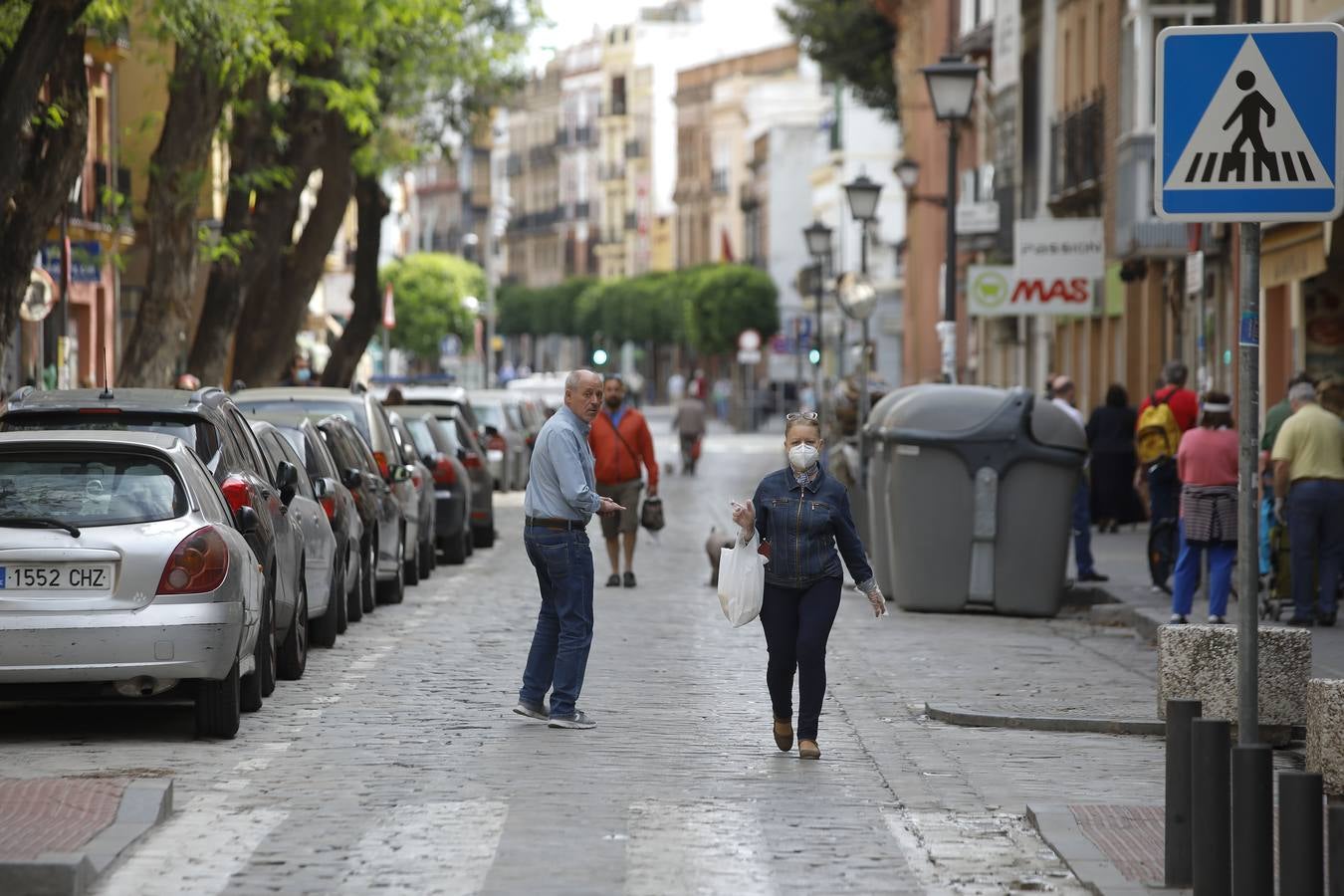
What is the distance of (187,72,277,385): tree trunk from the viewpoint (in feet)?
106

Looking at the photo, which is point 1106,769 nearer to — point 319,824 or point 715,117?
point 319,824

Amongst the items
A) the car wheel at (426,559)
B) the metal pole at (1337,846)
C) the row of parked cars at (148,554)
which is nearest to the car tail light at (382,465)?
the car wheel at (426,559)

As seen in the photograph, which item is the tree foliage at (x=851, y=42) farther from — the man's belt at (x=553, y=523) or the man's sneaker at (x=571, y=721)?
the man's sneaker at (x=571, y=721)

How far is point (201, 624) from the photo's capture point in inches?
470

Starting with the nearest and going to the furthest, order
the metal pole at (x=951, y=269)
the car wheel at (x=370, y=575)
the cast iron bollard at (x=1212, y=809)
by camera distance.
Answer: the cast iron bollard at (x=1212, y=809), the car wheel at (x=370, y=575), the metal pole at (x=951, y=269)

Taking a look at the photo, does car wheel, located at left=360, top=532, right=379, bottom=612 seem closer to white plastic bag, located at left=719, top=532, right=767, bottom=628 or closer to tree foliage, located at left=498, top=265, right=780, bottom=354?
white plastic bag, located at left=719, top=532, right=767, bottom=628

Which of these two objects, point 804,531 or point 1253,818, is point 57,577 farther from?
point 1253,818

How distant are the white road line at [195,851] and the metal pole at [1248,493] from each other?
10.7 feet

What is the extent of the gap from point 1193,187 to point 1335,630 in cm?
987

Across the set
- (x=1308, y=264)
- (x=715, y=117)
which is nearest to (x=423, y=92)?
(x=1308, y=264)

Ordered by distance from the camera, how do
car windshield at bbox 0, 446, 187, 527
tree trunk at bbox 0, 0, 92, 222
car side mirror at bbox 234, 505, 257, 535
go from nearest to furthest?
1. car windshield at bbox 0, 446, 187, 527
2. car side mirror at bbox 234, 505, 257, 535
3. tree trunk at bbox 0, 0, 92, 222

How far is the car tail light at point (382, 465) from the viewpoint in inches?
835

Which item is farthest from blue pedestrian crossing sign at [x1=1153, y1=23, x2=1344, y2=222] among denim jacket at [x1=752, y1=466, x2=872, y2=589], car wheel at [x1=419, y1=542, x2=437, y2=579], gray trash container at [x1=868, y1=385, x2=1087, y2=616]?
car wheel at [x1=419, y1=542, x2=437, y2=579]

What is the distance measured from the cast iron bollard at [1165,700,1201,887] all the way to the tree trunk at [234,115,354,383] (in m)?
27.6
